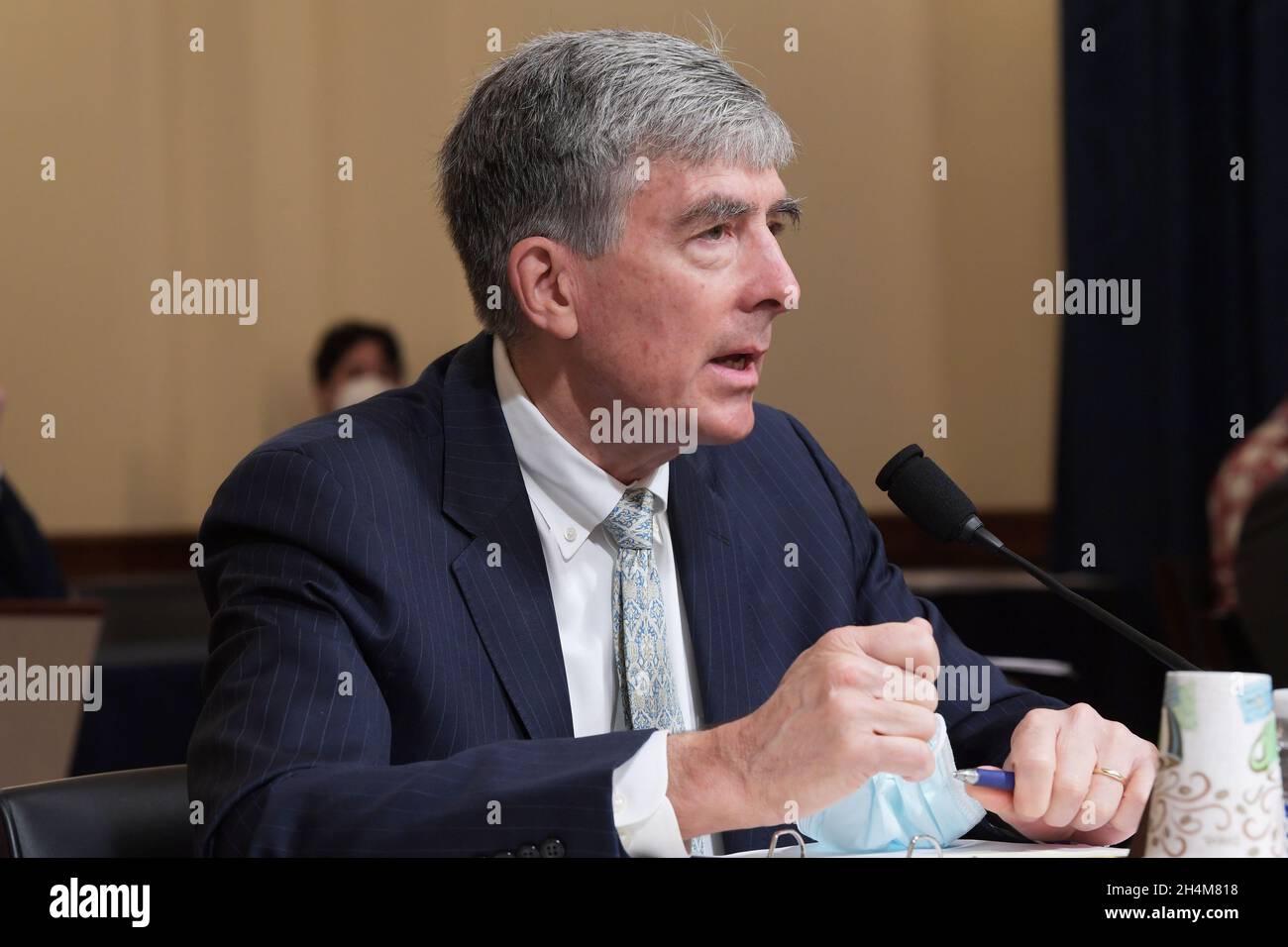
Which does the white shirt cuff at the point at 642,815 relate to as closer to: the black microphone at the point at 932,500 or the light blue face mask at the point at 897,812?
the light blue face mask at the point at 897,812

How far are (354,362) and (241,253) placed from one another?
604 millimetres

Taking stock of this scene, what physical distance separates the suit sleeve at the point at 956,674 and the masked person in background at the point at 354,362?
3.42 metres

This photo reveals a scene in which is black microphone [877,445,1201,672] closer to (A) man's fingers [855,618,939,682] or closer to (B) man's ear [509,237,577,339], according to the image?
(A) man's fingers [855,618,939,682]

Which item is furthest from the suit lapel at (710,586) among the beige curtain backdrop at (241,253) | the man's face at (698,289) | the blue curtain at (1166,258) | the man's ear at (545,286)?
the beige curtain backdrop at (241,253)

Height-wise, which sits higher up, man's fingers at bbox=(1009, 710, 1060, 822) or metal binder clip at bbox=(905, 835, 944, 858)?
man's fingers at bbox=(1009, 710, 1060, 822)

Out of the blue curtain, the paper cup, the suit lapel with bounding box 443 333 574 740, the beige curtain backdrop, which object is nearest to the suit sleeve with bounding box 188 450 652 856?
the suit lapel with bounding box 443 333 574 740

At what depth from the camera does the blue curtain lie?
4.69 meters

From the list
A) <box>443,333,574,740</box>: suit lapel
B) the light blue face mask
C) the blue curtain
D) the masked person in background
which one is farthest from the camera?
the masked person in background

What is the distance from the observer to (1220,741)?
3.37 feet

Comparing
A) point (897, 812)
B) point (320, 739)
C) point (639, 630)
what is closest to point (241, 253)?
point (639, 630)

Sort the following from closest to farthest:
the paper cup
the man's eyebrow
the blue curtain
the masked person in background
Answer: the paper cup
the man's eyebrow
the blue curtain
the masked person in background

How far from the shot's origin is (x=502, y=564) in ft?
5.39
